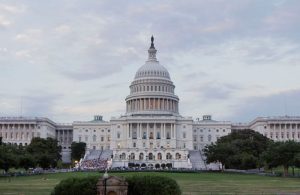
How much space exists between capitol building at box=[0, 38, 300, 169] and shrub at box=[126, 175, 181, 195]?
90278 millimetres

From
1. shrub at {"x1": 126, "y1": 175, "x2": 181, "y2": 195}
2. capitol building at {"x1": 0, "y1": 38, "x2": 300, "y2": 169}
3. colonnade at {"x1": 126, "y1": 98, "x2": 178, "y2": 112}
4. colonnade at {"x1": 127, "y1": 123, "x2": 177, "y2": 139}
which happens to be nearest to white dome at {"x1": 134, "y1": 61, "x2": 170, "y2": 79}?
capitol building at {"x1": 0, "y1": 38, "x2": 300, "y2": 169}

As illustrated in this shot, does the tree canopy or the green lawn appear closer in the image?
the green lawn

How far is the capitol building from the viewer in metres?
143

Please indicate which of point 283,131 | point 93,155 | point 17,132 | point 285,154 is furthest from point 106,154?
point 285,154

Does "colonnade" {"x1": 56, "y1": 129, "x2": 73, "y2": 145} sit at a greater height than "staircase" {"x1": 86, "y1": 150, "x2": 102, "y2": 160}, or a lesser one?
greater

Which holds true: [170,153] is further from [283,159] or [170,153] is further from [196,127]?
[283,159]

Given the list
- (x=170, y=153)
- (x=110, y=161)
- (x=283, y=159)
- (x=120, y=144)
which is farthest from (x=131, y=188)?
(x=120, y=144)

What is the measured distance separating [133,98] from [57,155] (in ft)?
151

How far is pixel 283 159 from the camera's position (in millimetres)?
77625

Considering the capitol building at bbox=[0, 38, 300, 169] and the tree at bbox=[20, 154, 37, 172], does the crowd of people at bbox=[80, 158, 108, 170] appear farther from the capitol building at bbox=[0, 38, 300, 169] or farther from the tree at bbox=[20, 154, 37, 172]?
the tree at bbox=[20, 154, 37, 172]

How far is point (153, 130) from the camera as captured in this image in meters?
146

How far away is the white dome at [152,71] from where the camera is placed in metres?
166

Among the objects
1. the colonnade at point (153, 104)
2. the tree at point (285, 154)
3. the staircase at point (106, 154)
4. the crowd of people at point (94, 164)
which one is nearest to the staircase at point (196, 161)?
the crowd of people at point (94, 164)

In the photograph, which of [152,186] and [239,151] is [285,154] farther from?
[152,186]
